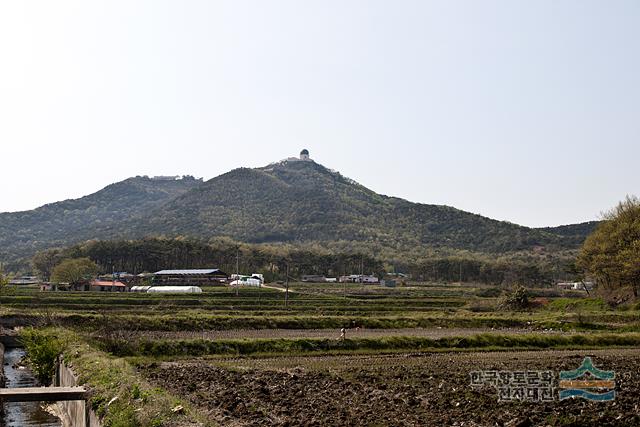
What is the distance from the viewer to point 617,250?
62.0 metres

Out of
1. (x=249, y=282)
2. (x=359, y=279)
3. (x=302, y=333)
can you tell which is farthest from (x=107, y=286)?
(x=302, y=333)

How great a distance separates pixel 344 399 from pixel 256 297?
5050 centimetres

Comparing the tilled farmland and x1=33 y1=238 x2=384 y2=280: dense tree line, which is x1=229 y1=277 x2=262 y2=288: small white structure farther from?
the tilled farmland

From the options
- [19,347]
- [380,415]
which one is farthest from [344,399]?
[19,347]

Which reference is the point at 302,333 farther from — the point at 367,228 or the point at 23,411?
the point at 367,228

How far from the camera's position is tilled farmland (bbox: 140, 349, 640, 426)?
48.0 feet

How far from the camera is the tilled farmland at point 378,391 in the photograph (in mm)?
14625

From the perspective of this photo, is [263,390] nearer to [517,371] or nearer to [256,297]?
[517,371]

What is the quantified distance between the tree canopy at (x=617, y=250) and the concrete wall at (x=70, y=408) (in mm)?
49172

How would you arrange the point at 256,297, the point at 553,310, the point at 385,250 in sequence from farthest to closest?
the point at 385,250
the point at 256,297
the point at 553,310

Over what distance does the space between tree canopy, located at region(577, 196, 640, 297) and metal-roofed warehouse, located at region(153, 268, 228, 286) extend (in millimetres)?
47320

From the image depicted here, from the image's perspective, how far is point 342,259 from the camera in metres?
118

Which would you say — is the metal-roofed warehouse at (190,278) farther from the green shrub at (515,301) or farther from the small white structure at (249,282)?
the green shrub at (515,301)

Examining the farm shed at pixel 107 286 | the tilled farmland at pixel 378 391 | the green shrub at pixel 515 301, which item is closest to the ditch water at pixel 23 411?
the tilled farmland at pixel 378 391
